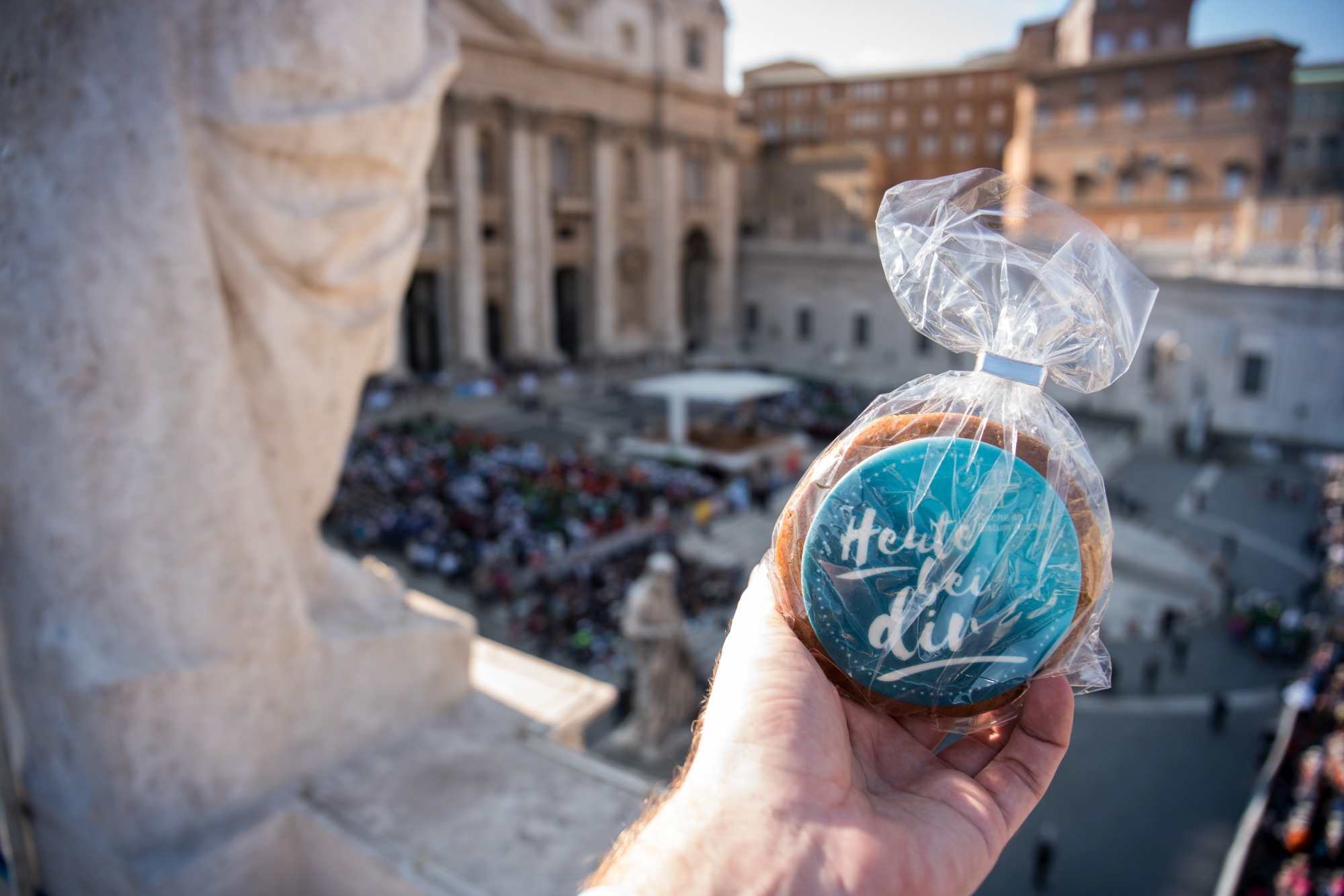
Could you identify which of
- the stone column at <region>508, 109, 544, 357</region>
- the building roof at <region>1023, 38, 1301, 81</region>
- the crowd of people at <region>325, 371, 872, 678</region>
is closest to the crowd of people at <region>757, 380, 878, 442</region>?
the crowd of people at <region>325, 371, 872, 678</region>

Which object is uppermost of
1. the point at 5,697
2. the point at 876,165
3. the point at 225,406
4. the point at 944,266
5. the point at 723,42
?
the point at 723,42

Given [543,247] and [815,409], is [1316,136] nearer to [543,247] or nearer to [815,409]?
[815,409]

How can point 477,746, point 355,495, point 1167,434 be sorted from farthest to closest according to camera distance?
point 1167,434 → point 355,495 → point 477,746

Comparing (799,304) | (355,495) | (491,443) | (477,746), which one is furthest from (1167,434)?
(477,746)

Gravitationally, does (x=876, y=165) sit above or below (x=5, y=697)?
above

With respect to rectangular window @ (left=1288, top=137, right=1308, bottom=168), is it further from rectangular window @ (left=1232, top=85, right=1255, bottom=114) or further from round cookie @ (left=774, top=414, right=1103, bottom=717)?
round cookie @ (left=774, top=414, right=1103, bottom=717)

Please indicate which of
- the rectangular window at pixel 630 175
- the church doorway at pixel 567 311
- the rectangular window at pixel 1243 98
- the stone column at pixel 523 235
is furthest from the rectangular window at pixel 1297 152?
the stone column at pixel 523 235

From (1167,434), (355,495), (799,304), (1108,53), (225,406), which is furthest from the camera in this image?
(1108,53)

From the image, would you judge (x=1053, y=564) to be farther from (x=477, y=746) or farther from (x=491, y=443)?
(x=491, y=443)
